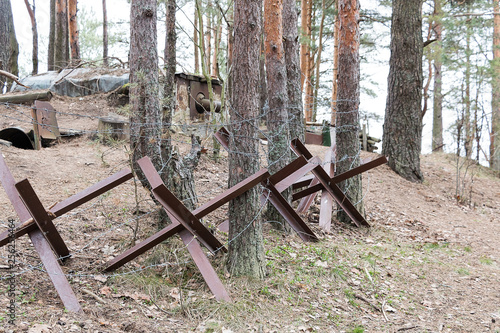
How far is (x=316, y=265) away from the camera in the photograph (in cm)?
510

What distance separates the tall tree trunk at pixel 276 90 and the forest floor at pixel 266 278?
1.05 metres

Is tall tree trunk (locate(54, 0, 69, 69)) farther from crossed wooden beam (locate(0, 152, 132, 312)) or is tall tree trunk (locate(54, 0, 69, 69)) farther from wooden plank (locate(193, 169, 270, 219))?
wooden plank (locate(193, 169, 270, 219))

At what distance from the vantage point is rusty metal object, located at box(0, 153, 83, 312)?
11.8 feet

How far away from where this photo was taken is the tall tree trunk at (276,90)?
6105mm

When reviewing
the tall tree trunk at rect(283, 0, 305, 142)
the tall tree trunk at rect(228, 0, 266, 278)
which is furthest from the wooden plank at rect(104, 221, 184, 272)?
the tall tree trunk at rect(283, 0, 305, 142)

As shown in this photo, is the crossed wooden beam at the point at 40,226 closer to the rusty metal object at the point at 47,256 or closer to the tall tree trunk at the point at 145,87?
the rusty metal object at the point at 47,256

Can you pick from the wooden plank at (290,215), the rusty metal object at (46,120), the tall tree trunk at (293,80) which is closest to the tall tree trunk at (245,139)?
the wooden plank at (290,215)

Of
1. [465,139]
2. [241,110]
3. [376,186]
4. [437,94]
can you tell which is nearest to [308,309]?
[241,110]

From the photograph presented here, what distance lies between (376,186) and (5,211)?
736cm

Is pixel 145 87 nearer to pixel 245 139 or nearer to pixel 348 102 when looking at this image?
pixel 245 139

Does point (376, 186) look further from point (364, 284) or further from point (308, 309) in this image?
point (308, 309)

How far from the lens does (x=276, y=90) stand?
6.09 metres

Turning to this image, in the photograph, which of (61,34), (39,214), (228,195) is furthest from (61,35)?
(228,195)

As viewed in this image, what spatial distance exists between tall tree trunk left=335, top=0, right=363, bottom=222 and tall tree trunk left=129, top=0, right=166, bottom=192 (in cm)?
304
